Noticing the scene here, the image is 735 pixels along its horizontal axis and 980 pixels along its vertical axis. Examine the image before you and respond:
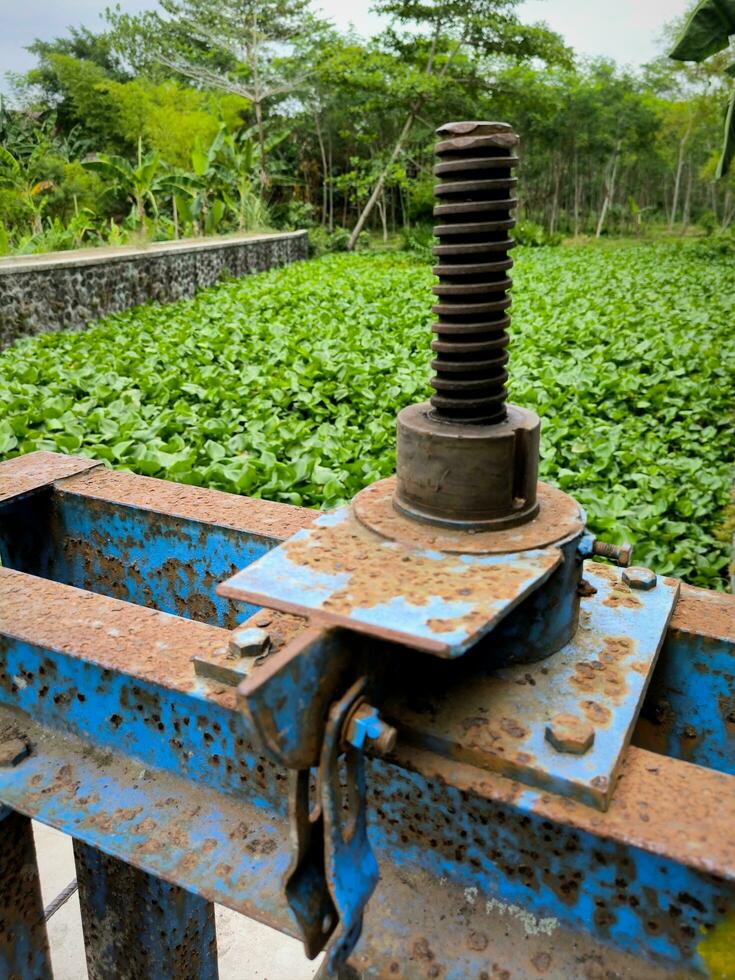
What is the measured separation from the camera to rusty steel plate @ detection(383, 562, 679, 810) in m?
0.78

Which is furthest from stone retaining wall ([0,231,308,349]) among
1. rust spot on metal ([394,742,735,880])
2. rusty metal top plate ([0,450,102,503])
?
rust spot on metal ([394,742,735,880])

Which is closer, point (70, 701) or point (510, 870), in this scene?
point (510, 870)

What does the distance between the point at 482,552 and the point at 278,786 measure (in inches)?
15.7

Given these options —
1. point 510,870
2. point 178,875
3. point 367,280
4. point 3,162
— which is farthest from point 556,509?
point 3,162

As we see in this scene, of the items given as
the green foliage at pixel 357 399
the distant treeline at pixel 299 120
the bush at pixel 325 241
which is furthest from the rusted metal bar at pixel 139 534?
the bush at pixel 325 241

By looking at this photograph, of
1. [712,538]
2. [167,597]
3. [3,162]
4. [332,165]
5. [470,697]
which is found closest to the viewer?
[470,697]

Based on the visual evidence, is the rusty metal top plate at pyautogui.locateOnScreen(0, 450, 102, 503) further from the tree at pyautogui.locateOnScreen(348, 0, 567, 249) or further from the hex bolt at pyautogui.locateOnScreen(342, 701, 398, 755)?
the tree at pyautogui.locateOnScreen(348, 0, 567, 249)

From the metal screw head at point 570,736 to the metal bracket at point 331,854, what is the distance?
0.21m

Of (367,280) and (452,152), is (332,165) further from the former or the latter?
(452,152)

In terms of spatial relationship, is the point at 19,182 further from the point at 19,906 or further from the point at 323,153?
the point at 19,906

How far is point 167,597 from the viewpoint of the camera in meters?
1.63

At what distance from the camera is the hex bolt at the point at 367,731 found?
27.8 inches

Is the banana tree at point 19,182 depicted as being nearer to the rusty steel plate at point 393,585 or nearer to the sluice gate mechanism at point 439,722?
the sluice gate mechanism at point 439,722

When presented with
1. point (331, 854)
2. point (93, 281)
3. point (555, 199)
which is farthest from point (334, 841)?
point (555, 199)
